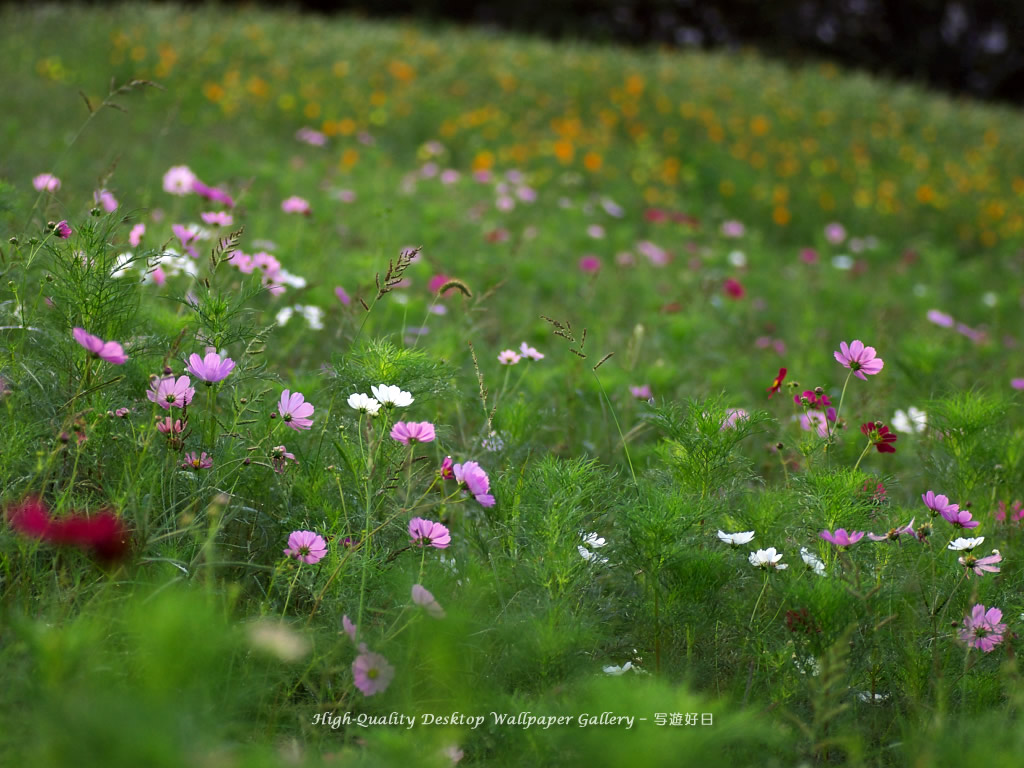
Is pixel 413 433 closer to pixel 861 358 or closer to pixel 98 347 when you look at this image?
pixel 98 347

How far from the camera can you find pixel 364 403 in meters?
1.46

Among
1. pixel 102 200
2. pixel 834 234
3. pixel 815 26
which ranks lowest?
pixel 834 234

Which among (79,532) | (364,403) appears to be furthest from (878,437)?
(79,532)

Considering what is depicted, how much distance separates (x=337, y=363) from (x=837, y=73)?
12203 mm

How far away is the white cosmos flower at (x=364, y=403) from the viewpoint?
144cm

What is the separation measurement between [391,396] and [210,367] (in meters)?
0.30

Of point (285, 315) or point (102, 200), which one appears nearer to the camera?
point (102, 200)

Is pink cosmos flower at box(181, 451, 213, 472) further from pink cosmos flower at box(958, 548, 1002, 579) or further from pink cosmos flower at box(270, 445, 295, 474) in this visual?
pink cosmos flower at box(958, 548, 1002, 579)

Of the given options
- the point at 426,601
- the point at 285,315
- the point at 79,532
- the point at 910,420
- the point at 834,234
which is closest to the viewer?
the point at 79,532

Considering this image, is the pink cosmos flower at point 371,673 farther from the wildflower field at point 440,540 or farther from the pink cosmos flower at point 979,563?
the pink cosmos flower at point 979,563

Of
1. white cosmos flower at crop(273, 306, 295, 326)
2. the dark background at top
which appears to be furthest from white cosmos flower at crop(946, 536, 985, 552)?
the dark background at top

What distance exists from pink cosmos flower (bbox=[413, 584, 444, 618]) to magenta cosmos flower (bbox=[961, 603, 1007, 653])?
2.79 feet

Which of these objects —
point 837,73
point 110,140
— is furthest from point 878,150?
point 110,140

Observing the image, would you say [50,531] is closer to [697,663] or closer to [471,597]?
[471,597]
